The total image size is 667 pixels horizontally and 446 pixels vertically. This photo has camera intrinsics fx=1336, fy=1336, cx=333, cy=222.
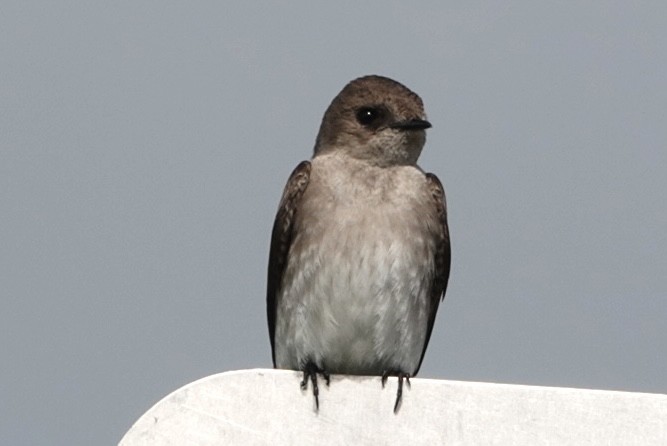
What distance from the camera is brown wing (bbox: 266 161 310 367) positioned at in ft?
21.5

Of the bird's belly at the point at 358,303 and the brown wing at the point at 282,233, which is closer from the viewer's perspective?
the bird's belly at the point at 358,303

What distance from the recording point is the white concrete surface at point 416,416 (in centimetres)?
348

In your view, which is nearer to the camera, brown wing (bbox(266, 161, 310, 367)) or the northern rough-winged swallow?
the northern rough-winged swallow

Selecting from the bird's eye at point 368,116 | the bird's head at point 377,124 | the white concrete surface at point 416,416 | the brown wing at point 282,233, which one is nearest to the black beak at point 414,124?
the bird's head at point 377,124

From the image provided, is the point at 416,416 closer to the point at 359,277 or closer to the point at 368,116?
the point at 359,277

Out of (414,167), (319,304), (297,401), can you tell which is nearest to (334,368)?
(319,304)

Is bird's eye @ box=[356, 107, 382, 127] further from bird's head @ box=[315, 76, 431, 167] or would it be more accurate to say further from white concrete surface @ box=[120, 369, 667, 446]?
white concrete surface @ box=[120, 369, 667, 446]

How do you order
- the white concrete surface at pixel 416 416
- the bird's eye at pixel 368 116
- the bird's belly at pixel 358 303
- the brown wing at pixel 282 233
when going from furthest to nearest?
the bird's eye at pixel 368 116 < the brown wing at pixel 282 233 < the bird's belly at pixel 358 303 < the white concrete surface at pixel 416 416

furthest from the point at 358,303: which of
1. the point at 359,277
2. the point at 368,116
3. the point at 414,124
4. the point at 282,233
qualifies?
the point at 368,116

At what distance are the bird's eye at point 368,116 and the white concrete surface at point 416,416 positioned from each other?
10.7 feet

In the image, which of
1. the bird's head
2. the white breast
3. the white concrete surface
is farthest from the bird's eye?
the white concrete surface

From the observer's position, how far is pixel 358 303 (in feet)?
19.9

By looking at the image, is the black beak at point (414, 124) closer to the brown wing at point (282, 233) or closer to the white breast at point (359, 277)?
the white breast at point (359, 277)

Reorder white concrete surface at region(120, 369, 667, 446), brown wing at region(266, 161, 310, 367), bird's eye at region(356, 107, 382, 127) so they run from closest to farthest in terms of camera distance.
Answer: white concrete surface at region(120, 369, 667, 446)
brown wing at region(266, 161, 310, 367)
bird's eye at region(356, 107, 382, 127)
